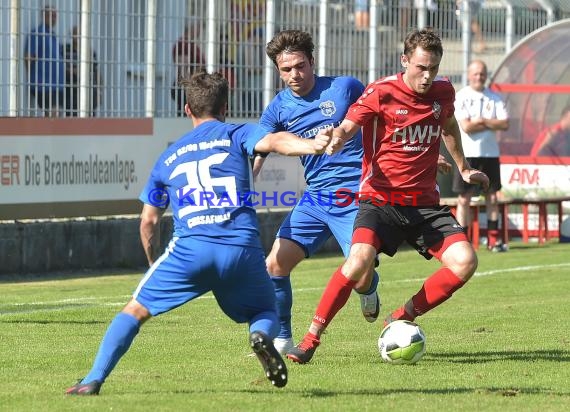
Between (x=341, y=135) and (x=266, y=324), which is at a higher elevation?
(x=341, y=135)

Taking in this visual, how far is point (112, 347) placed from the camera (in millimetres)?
7355

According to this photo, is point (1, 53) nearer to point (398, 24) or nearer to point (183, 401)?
point (398, 24)

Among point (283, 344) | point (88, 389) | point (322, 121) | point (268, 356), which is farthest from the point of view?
point (322, 121)

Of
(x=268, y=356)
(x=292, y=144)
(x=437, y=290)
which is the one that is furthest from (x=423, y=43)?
(x=268, y=356)

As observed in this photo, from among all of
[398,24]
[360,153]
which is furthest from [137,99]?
[360,153]

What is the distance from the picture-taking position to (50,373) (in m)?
8.55

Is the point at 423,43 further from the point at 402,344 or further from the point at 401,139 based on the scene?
the point at 402,344

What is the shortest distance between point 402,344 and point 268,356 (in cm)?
184

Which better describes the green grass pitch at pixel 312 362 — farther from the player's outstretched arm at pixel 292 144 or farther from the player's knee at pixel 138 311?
the player's outstretched arm at pixel 292 144

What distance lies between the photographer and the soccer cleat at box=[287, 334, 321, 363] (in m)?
9.05

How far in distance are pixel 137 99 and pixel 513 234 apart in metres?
6.58

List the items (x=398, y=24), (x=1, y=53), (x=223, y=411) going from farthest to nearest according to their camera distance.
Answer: (x=398, y=24)
(x=1, y=53)
(x=223, y=411)

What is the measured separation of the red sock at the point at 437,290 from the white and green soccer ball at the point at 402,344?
0.37m

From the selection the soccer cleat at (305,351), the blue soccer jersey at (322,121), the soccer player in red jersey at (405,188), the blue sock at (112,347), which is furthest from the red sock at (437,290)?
the blue sock at (112,347)
